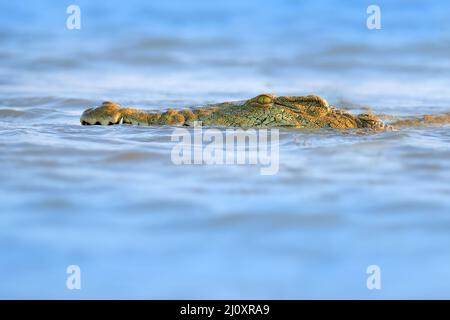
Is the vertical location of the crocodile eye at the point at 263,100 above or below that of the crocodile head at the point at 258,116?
above

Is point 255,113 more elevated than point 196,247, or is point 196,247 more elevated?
point 255,113

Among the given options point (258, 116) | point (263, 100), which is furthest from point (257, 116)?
point (263, 100)

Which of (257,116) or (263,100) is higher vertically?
(263,100)

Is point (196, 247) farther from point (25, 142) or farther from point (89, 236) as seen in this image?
point (25, 142)

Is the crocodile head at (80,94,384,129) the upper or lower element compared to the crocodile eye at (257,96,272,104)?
lower

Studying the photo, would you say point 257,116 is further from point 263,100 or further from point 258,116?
point 263,100

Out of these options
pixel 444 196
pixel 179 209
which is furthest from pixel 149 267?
pixel 444 196

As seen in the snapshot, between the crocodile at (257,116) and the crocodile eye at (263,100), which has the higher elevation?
the crocodile eye at (263,100)

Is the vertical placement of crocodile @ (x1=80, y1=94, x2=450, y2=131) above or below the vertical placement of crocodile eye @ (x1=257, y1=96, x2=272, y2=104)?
below
